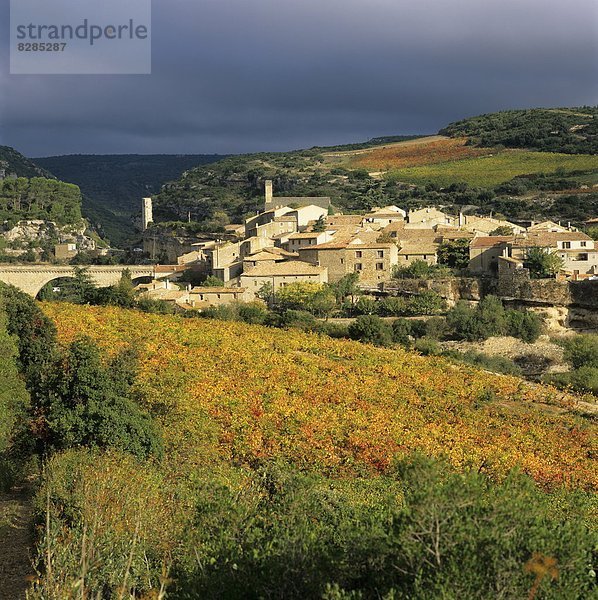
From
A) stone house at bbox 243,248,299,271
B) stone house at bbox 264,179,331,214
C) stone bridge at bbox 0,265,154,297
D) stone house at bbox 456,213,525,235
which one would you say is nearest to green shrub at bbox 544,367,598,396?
stone house at bbox 243,248,299,271

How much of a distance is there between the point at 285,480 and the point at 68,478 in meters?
3.91

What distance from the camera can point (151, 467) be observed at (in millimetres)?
17594

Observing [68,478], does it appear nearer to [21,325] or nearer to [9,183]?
[21,325]

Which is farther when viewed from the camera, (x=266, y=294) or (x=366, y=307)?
(x=266, y=294)

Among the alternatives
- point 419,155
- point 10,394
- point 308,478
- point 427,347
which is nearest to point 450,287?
point 427,347

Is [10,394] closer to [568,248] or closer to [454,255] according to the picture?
[454,255]

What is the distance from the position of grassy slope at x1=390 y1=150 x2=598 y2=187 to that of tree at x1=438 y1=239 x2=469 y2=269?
3685 cm

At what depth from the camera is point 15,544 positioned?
14.7m

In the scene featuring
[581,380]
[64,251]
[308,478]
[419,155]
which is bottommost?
[581,380]

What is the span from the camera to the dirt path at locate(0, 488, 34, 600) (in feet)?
43.7

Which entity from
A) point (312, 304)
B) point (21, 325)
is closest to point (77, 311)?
point (21, 325)

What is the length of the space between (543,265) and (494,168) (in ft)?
168

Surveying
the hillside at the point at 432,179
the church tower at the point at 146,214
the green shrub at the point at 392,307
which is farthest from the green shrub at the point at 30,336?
the church tower at the point at 146,214

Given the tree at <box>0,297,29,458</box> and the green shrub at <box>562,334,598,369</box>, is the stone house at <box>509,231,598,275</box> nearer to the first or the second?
the green shrub at <box>562,334,598,369</box>
